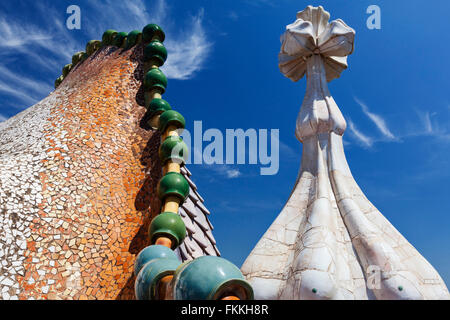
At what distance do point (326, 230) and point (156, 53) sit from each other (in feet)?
12.3

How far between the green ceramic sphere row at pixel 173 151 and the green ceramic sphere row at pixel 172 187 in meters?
0.31

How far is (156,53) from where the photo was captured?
17.8 ft

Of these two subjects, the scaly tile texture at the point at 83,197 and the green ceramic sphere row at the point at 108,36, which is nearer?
the scaly tile texture at the point at 83,197

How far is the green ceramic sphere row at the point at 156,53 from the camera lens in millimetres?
5406

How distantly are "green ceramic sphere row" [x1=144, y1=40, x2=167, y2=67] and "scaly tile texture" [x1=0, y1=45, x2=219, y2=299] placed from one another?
333 millimetres

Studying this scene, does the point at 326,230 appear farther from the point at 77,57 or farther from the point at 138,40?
the point at 77,57

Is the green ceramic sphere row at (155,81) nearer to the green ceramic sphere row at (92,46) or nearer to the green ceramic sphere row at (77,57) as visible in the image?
the green ceramic sphere row at (92,46)

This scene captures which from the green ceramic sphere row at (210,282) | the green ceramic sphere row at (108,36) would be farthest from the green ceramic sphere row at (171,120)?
the green ceramic sphere row at (108,36)

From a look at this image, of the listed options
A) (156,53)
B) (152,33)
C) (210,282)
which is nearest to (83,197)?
(210,282)

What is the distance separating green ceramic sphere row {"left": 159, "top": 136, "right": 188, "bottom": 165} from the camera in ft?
13.1

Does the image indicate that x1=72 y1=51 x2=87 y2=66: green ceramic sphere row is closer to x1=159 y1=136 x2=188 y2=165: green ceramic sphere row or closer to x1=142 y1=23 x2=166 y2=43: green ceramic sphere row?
x1=142 y1=23 x2=166 y2=43: green ceramic sphere row

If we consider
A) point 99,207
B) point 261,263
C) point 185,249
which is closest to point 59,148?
point 99,207

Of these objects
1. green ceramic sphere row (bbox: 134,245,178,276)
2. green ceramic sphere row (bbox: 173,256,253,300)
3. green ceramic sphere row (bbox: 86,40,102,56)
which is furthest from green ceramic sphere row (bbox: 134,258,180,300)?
green ceramic sphere row (bbox: 86,40,102,56)
